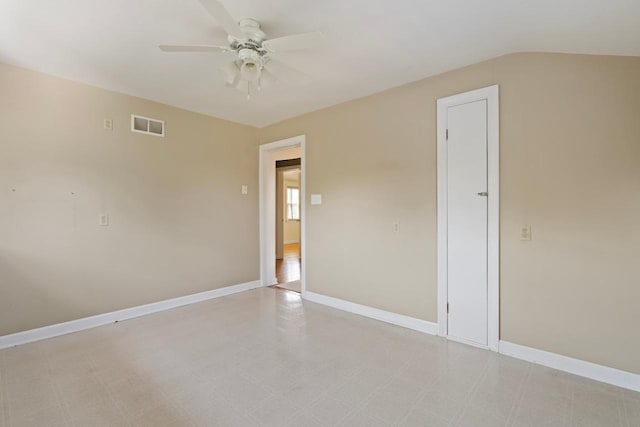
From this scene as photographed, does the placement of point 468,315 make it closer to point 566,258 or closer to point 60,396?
point 566,258

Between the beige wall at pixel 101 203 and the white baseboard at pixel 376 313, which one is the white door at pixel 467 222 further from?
the beige wall at pixel 101 203

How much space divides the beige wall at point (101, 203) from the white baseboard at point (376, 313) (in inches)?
57.0

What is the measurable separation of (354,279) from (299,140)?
6.88ft

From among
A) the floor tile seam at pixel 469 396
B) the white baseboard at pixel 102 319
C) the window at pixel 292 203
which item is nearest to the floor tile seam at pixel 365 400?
the floor tile seam at pixel 469 396

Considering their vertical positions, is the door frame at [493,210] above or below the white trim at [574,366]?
above

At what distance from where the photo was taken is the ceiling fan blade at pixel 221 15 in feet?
4.96

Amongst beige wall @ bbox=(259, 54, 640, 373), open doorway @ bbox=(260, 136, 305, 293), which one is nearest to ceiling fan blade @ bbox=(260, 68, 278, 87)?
beige wall @ bbox=(259, 54, 640, 373)

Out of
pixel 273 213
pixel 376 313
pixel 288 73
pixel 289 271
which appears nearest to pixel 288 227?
pixel 289 271

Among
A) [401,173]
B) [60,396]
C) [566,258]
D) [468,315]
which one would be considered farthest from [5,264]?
[566,258]

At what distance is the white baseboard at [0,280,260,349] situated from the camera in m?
2.69

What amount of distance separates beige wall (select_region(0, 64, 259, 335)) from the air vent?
0.07m

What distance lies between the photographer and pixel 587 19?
71.2 inches

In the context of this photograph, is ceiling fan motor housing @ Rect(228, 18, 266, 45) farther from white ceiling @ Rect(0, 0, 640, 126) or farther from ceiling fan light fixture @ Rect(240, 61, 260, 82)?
ceiling fan light fixture @ Rect(240, 61, 260, 82)

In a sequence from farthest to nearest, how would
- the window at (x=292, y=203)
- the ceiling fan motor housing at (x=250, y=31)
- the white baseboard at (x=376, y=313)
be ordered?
the window at (x=292, y=203), the white baseboard at (x=376, y=313), the ceiling fan motor housing at (x=250, y=31)
